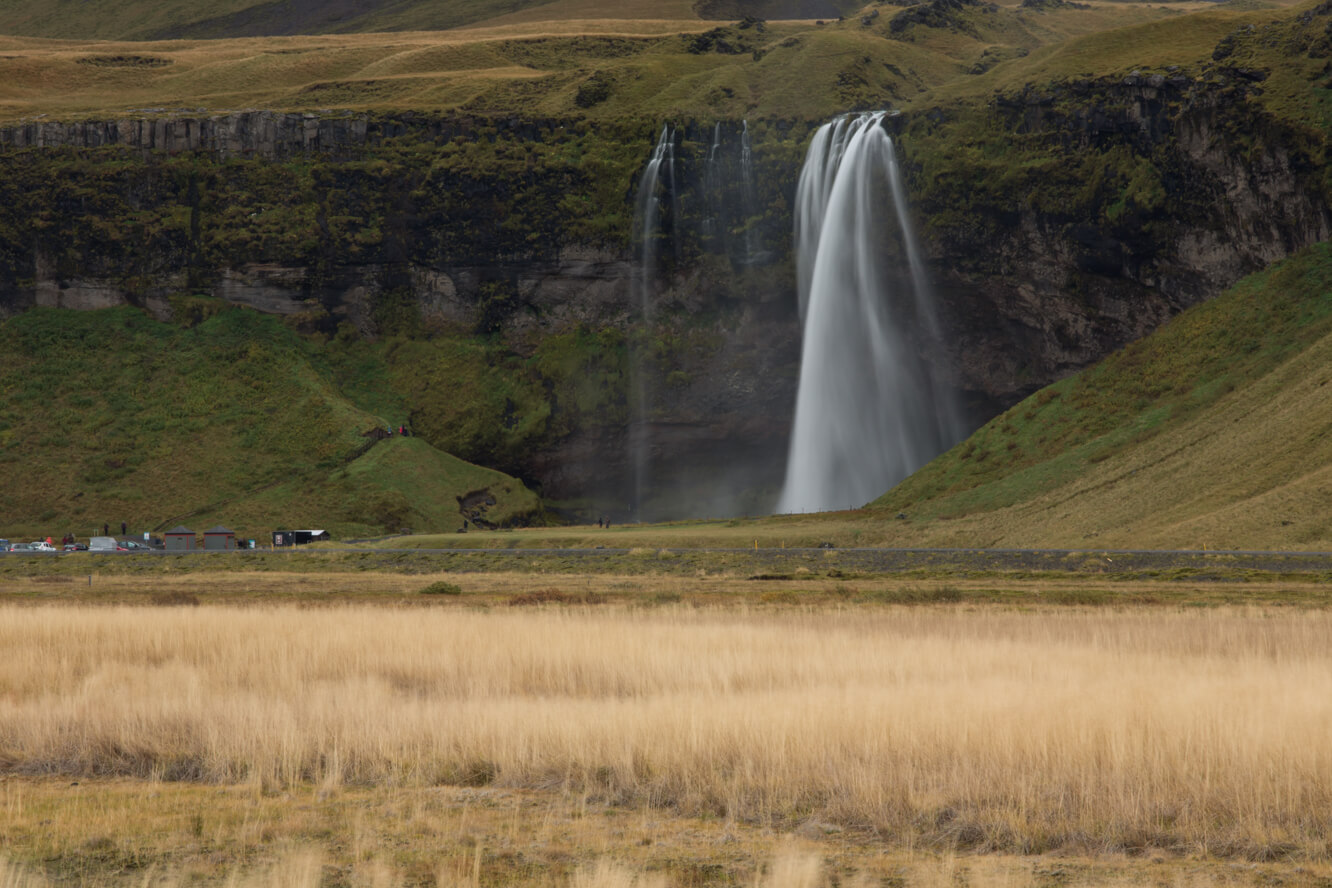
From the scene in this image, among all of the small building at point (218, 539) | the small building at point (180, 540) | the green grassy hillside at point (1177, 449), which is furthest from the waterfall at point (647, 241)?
the small building at point (180, 540)

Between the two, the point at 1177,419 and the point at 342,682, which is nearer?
the point at 342,682

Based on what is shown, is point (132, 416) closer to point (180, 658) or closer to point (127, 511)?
point (127, 511)

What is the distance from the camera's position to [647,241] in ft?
382

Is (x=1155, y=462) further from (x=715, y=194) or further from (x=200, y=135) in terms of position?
(x=200, y=135)

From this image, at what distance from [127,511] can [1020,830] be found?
96.3 meters

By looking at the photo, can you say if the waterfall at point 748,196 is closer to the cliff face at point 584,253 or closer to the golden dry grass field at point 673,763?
the cliff face at point 584,253

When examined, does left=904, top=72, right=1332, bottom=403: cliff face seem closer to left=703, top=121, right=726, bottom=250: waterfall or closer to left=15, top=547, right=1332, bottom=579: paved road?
left=703, top=121, right=726, bottom=250: waterfall

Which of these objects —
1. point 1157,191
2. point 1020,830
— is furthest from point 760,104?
point 1020,830

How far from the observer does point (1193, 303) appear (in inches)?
3632

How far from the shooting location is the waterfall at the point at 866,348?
10512 centimetres

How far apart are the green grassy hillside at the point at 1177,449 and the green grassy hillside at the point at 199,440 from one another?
39.7 meters

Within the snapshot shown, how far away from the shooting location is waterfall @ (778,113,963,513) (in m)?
105


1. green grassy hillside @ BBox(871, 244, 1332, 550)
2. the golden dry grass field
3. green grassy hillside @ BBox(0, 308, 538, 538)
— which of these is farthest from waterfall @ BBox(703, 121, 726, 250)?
the golden dry grass field

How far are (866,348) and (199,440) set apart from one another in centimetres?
5734
